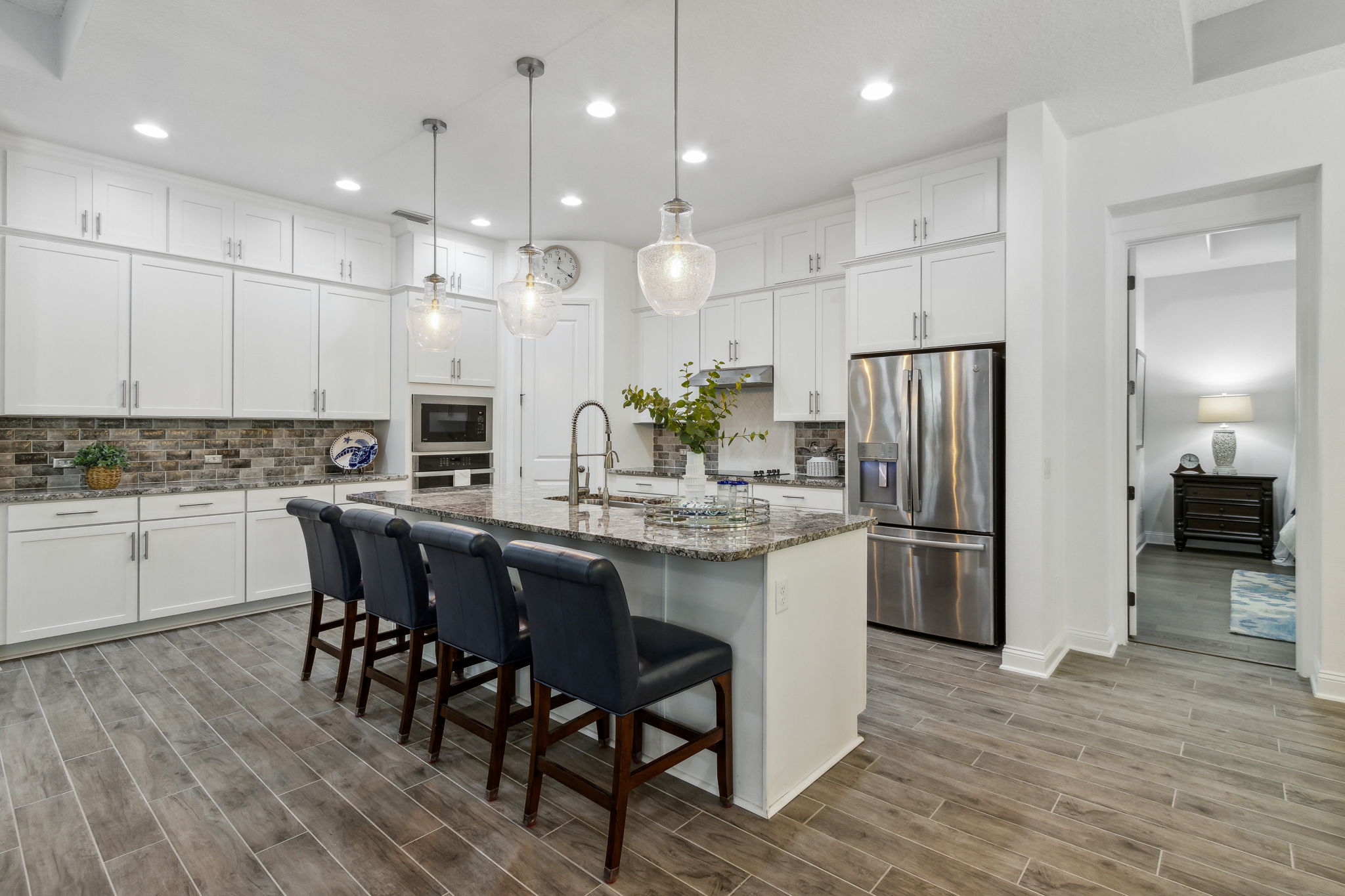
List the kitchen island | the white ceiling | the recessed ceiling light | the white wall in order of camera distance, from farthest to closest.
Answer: the white wall → the recessed ceiling light → the white ceiling → the kitchen island

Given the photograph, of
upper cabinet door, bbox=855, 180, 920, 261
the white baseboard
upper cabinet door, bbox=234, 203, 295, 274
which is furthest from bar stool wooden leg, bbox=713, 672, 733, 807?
upper cabinet door, bbox=234, 203, 295, 274

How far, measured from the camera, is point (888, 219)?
4078 millimetres

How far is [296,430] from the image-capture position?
5031 mm

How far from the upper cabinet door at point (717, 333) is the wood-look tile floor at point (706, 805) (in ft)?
9.48

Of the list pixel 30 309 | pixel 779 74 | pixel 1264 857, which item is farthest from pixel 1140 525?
pixel 30 309

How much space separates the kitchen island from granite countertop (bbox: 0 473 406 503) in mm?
2462

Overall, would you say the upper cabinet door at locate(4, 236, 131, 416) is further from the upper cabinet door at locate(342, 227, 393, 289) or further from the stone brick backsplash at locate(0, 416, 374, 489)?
the upper cabinet door at locate(342, 227, 393, 289)

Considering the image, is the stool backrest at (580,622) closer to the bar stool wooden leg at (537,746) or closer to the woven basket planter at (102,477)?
the bar stool wooden leg at (537,746)

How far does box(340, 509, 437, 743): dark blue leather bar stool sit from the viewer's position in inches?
99.1

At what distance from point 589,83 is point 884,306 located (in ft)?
7.03

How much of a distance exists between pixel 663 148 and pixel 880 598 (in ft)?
9.75

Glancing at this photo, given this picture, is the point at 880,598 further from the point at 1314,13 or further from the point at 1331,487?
→ the point at 1314,13

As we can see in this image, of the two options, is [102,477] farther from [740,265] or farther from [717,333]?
[740,265]

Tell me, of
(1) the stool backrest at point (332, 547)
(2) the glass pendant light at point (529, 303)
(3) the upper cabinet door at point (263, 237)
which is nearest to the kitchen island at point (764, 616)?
(1) the stool backrest at point (332, 547)
